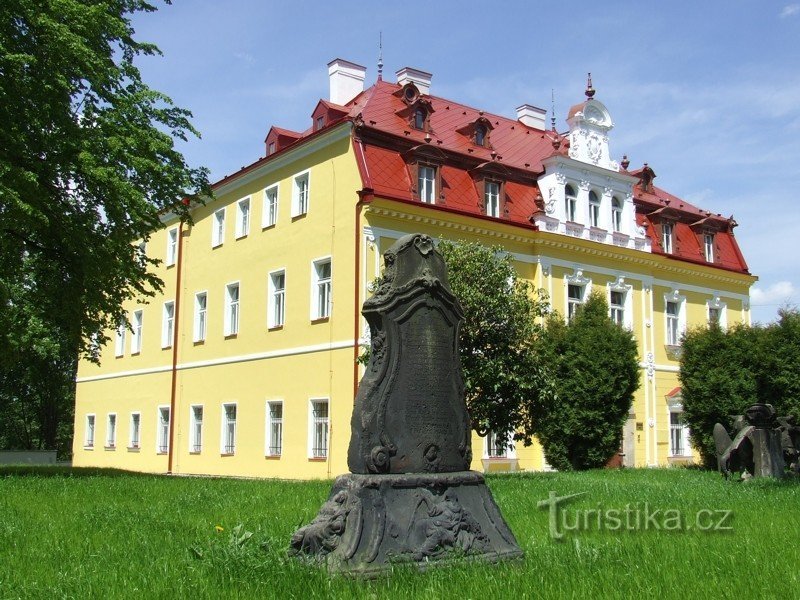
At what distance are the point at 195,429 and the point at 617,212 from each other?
56.5 ft

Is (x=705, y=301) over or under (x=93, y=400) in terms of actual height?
over

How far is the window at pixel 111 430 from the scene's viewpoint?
37094mm

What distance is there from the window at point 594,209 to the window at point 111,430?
21.2 m

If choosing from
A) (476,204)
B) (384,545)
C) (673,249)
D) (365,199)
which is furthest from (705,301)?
(384,545)

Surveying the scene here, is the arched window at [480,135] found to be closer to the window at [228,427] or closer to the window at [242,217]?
the window at [242,217]

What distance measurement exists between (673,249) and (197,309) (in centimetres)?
1834

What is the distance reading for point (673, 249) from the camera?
34156 mm

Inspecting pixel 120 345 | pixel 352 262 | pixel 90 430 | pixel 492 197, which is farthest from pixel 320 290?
pixel 90 430

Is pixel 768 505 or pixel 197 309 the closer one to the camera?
pixel 768 505

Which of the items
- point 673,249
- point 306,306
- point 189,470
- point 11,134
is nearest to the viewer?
point 11,134

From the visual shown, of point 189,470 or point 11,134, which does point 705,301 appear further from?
point 11,134

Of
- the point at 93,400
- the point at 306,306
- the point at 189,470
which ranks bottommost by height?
the point at 189,470

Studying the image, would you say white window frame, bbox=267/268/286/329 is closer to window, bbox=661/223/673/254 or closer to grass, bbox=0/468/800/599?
window, bbox=661/223/673/254

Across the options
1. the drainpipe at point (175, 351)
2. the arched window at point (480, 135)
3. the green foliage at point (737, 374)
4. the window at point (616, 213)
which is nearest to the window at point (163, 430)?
the drainpipe at point (175, 351)
